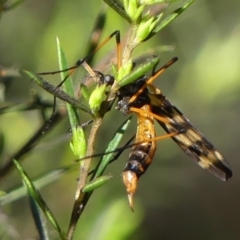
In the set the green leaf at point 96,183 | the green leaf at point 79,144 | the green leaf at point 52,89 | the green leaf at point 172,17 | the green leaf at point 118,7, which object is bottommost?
the green leaf at point 96,183

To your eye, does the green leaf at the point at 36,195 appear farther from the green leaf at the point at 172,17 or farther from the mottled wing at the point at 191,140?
the mottled wing at the point at 191,140

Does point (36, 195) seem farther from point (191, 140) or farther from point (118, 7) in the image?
point (191, 140)

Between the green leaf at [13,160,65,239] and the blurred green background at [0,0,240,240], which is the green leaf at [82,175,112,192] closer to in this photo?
the green leaf at [13,160,65,239]

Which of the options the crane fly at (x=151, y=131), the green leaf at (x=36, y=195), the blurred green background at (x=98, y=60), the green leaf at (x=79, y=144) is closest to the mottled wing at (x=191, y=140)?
the crane fly at (x=151, y=131)

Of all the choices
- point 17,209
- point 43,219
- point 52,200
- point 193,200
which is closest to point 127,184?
point 43,219

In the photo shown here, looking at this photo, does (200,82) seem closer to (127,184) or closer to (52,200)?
(52,200)

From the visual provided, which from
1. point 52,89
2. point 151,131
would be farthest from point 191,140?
point 52,89

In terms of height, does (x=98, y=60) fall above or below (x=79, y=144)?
above

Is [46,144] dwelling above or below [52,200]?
above
